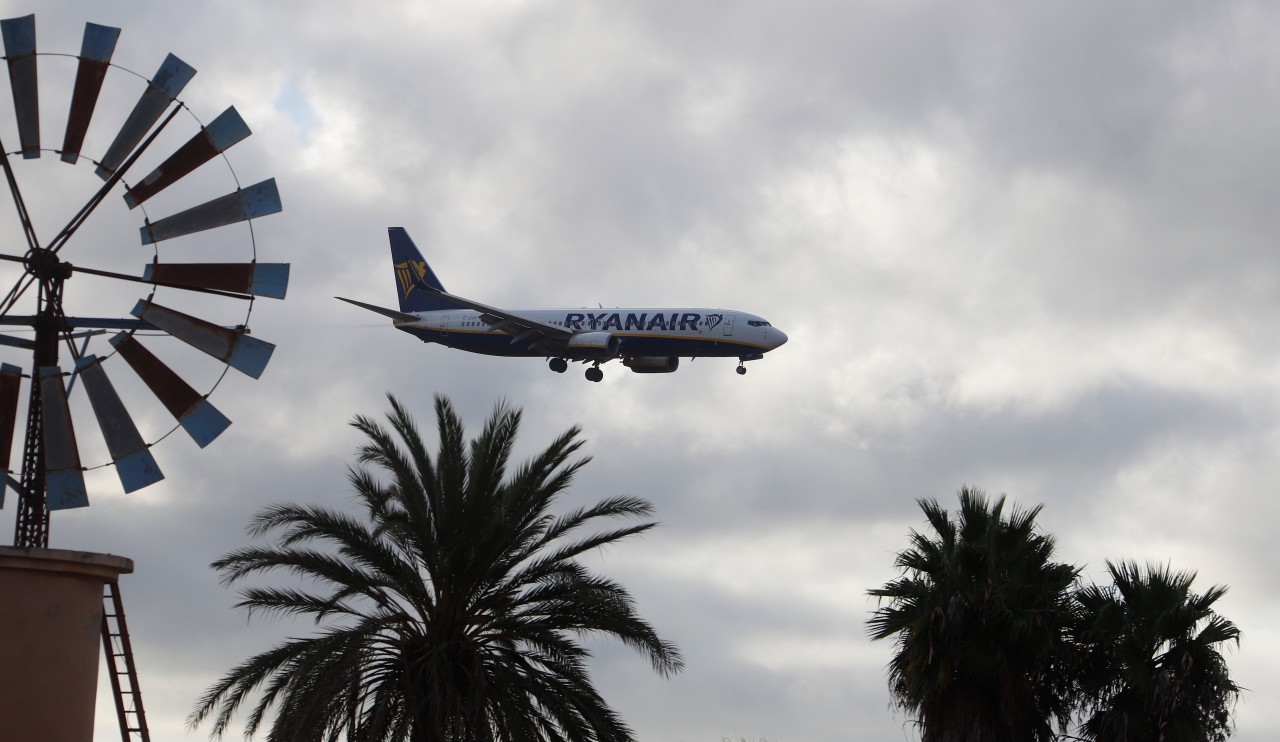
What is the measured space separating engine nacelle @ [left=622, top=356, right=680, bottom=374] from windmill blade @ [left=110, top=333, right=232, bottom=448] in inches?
1880

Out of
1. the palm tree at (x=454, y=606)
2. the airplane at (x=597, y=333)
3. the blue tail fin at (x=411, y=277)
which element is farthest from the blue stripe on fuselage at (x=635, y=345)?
the palm tree at (x=454, y=606)

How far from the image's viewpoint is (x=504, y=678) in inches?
992

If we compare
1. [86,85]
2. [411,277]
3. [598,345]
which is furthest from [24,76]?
[411,277]

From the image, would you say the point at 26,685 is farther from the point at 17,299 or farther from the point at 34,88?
the point at 34,88

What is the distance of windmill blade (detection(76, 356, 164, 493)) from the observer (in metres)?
18.3

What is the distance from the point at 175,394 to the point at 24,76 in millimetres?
4046

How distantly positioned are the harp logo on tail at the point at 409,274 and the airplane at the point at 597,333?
410 cm

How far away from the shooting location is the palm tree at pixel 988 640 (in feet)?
79.6

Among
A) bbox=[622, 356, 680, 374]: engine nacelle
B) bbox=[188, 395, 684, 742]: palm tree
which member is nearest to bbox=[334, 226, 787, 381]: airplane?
bbox=[622, 356, 680, 374]: engine nacelle

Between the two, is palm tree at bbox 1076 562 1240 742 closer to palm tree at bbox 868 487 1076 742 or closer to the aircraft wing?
palm tree at bbox 868 487 1076 742

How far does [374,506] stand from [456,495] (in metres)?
1.37

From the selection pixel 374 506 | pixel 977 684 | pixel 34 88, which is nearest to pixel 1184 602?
pixel 977 684

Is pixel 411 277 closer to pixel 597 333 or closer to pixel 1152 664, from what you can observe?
pixel 597 333

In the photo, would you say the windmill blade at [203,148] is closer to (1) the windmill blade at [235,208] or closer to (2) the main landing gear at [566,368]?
(1) the windmill blade at [235,208]
